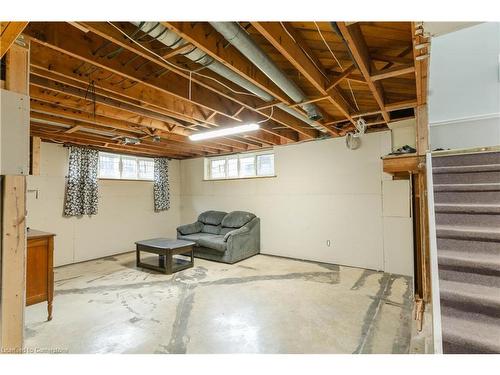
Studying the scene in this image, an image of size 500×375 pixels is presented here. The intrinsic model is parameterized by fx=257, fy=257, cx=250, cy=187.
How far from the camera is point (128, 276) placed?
13.6 ft

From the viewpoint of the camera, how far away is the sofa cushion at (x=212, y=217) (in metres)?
5.95

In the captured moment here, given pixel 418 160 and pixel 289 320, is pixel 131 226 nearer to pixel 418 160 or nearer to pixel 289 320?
pixel 289 320

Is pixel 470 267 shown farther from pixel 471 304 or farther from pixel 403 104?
pixel 403 104

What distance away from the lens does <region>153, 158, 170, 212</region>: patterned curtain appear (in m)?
6.48

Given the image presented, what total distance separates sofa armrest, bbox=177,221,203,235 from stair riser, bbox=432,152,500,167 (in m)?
4.65

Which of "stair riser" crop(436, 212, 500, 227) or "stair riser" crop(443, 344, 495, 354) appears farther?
"stair riser" crop(436, 212, 500, 227)

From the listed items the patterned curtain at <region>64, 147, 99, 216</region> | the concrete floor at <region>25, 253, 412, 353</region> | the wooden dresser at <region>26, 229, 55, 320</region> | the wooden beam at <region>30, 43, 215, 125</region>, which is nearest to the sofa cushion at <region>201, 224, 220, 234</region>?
the concrete floor at <region>25, 253, 412, 353</region>

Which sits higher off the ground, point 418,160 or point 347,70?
point 347,70

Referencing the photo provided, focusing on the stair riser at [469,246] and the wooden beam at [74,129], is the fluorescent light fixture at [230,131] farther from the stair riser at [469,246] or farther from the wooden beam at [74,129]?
the stair riser at [469,246]

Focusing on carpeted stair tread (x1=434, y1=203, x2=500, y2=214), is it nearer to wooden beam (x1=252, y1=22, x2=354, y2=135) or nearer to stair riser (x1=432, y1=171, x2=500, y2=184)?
stair riser (x1=432, y1=171, x2=500, y2=184)

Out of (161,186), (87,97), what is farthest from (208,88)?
(161,186)

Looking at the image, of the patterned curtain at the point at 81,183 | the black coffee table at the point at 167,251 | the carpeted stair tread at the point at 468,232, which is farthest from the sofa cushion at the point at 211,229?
the carpeted stair tread at the point at 468,232
